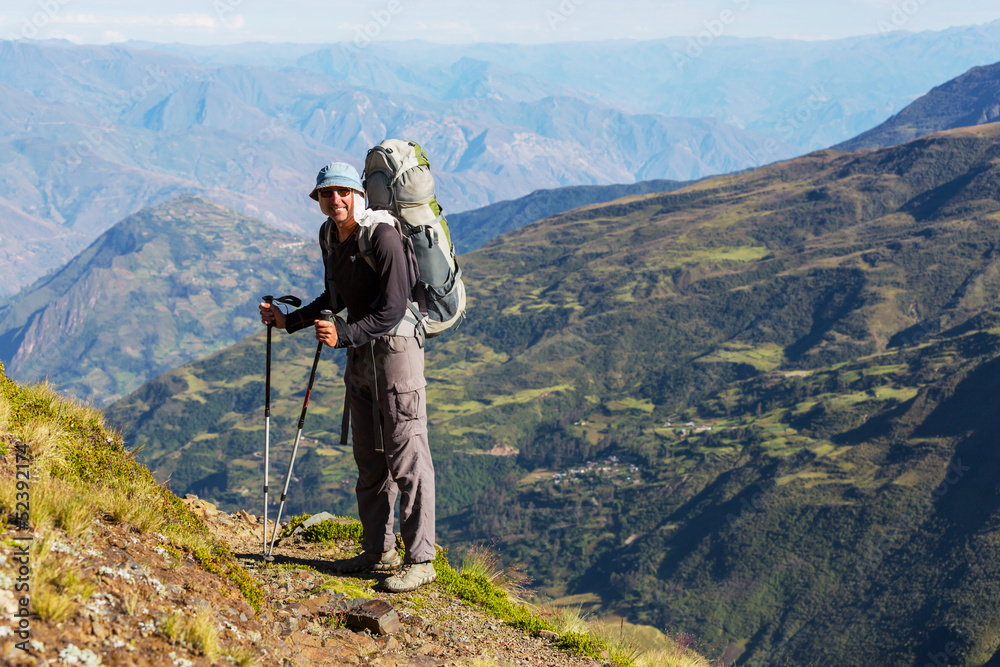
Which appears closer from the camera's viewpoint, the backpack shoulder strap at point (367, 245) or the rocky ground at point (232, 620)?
the rocky ground at point (232, 620)

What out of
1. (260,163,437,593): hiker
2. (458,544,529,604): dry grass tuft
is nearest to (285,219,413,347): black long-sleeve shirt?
(260,163,437,593): hiker

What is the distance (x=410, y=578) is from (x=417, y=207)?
16.3 feet

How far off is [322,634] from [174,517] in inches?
91.2

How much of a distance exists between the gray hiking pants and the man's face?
5.23 feet

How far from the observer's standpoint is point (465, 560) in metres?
12.7

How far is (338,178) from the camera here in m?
9.35

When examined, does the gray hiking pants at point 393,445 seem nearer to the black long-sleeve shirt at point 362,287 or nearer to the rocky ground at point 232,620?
the black long-sleeve shirt at point 362,287

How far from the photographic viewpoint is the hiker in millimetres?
9297

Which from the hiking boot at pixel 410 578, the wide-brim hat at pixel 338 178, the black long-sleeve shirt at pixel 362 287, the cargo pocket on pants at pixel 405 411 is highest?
the wide-brim hat at pixel 338 178

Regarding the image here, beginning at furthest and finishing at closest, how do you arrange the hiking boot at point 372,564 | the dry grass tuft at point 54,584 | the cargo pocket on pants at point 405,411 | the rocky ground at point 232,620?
the hiking boot at point 372,564, the cargo pocket on pants at point 405,411, the rocky ground at point 232,620, the dry grass tuft at point 54,584

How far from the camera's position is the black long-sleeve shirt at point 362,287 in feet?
30.3

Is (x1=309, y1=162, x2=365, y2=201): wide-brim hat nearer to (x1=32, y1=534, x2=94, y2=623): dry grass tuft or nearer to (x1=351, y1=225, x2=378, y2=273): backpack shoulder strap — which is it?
(x1=351, y1=225, x2=378, y2=273): backpack shoulder strap

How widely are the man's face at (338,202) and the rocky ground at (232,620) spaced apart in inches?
161

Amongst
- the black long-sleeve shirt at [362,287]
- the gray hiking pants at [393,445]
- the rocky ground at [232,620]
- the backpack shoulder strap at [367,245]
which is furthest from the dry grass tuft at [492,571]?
the backpack shoulder strap at [367,245]
